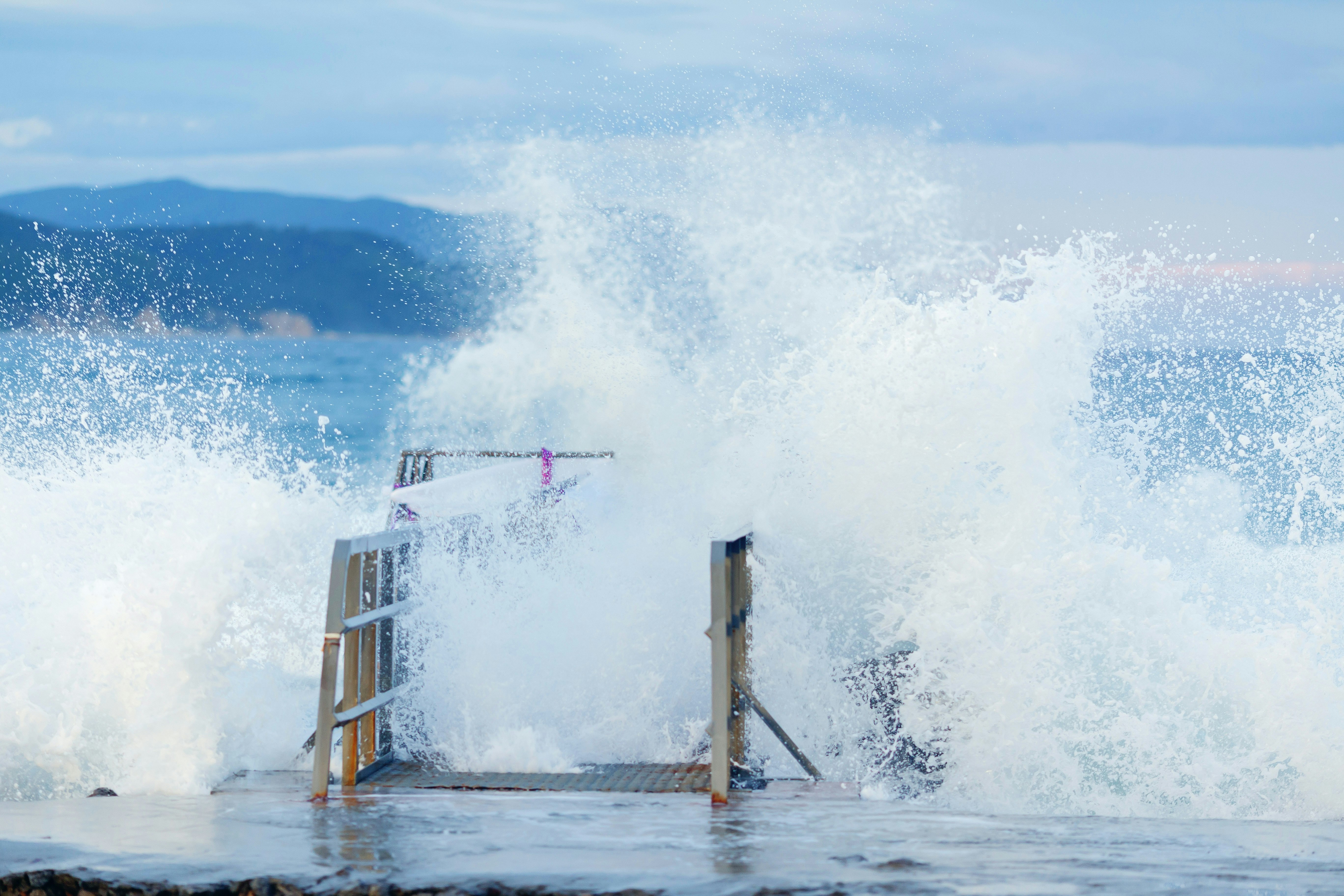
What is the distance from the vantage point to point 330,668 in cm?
586

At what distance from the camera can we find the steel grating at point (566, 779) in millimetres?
6191

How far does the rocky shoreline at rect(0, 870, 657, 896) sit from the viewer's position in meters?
4.15

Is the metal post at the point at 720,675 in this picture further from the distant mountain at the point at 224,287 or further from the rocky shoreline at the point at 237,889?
the distant mountain at the point at 224,287

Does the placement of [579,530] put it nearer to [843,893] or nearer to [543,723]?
[543,723]

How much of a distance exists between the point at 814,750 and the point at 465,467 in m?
19.5

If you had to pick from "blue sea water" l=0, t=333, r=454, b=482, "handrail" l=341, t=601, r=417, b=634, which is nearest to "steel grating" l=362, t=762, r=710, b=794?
"handrail" l=341, t=601, r=417, b=634

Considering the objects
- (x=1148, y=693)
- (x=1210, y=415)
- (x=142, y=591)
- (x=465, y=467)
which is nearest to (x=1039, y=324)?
(x=1148, y=693)

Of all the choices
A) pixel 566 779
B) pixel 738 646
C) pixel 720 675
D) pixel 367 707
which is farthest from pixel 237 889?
pixel 738 646

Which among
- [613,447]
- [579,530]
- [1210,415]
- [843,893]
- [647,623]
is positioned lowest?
[843,893]

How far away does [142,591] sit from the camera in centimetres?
737

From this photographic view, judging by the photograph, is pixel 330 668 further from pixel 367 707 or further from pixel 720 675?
pixel 720 675

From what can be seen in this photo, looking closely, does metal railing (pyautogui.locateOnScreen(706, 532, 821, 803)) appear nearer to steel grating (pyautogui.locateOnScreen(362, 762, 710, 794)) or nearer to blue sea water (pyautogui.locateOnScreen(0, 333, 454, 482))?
steel grating (pyautogui.locateOnScreen(362, 762, 710, 794))

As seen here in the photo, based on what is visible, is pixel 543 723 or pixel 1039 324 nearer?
pixel 543 723

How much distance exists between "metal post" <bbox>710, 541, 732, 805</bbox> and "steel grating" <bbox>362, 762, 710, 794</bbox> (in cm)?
48
